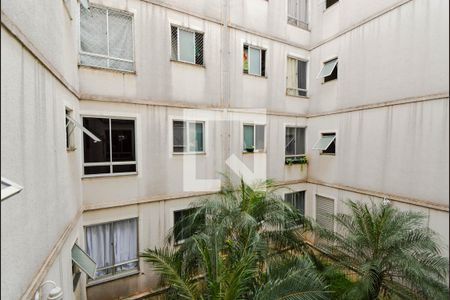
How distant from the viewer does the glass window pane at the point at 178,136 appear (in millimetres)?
8234

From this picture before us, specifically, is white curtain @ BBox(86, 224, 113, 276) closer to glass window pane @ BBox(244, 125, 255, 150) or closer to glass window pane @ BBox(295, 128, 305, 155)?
glass window pane @ BBox(244, 125, 255, 150)

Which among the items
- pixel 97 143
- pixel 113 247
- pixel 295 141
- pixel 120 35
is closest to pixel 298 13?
pixel 295 141

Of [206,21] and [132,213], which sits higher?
[206,21]

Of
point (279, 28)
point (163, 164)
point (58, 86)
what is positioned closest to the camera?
point (58, 86)

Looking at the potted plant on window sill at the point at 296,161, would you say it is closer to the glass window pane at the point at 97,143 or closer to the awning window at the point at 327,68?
the awning window at the point at 327,68

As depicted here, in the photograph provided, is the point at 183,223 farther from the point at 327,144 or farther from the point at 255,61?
the point at 255,61

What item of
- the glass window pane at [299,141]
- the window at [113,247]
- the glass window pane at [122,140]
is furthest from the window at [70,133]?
the glass window pane at [299,141]

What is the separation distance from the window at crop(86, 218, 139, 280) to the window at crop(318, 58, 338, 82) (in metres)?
9.67

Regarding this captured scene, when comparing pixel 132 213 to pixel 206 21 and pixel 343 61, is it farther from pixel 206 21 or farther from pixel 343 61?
pixel 343 61

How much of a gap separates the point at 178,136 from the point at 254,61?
15.3 ft

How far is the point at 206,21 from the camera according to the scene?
340 inches

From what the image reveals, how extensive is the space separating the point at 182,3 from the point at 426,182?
9361 mm

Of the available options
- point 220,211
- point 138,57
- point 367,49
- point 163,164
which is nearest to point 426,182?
point 367,49

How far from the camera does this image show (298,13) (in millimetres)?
11078
